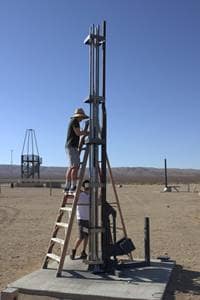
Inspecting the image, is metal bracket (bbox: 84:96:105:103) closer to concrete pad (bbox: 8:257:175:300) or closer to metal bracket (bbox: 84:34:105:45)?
metal bracket (bbox: 84:34:105:45)

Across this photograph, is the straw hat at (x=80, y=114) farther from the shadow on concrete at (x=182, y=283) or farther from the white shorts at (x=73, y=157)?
the shadow on concrete at (x=182, y=283)

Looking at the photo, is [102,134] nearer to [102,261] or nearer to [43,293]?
[102,261]

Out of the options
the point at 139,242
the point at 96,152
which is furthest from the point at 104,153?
the point at 139,242

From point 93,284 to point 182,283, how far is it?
5.21 ft

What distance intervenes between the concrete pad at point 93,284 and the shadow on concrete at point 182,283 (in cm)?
14

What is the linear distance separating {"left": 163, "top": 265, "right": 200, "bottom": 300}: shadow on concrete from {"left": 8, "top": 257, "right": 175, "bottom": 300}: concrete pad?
0.14 m

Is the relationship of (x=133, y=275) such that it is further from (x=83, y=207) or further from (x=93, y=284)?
(x=83, y=207)

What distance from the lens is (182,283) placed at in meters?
9.23

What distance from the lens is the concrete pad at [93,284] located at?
25.9 ft

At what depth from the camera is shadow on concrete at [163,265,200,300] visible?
8586 mm

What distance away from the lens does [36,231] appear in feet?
55.4

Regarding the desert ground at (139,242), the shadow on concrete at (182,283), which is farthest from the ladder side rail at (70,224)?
the shadow on concrete at (182,283)

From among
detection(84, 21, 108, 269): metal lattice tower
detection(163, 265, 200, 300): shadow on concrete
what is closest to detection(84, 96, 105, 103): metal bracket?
detection(84, 21, 108, 269): metal lattice tower

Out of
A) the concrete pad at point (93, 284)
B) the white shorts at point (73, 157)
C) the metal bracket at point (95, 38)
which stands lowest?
the concrete pad at point (93, 284)
